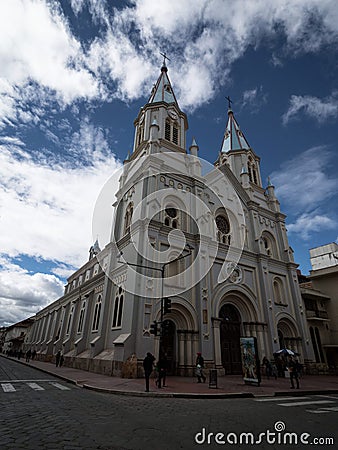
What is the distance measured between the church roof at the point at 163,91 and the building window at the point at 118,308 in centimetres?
2250

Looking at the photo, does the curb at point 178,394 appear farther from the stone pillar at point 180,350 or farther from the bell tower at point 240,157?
the bell tower at point 240,157

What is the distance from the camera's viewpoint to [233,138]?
1404 inches

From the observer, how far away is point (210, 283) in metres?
21.0

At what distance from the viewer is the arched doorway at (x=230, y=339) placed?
2045 centimetres

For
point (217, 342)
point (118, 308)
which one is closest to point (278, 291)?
point (217, 342)

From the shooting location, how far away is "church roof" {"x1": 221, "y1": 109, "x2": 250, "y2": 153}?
34.7 metres

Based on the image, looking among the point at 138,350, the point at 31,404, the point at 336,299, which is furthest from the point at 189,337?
the point at 336,299

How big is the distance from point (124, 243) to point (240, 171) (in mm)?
18575

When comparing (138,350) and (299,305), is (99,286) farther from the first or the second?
(299,305)

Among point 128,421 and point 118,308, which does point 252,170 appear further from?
point 128,421

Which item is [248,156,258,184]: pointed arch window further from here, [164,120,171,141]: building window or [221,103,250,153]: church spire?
[164,120,171,141]: building window

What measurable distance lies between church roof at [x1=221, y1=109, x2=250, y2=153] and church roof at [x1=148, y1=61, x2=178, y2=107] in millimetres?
8887
